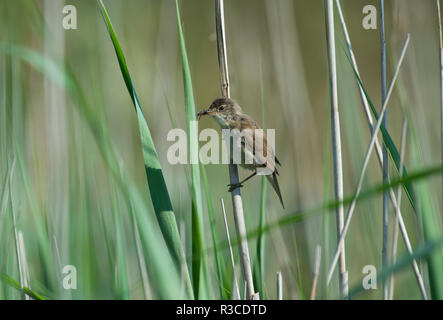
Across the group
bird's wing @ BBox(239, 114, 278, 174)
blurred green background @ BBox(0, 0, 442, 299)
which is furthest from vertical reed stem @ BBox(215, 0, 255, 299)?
bird's wing @ BBox(239, 114, 278, 174)

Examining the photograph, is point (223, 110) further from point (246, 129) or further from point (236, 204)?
point (236, 204)

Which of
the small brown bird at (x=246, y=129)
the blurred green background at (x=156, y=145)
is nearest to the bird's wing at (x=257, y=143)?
the small brown bird at (x=246, y=129)

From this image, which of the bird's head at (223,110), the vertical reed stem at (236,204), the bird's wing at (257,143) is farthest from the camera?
the bird's wing at (257,143)

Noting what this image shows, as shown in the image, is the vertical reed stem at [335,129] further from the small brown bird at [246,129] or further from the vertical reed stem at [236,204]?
the small brown bird at [246,129]

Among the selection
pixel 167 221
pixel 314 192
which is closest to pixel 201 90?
pixel 314 192

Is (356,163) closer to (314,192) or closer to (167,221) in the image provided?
(167,221)

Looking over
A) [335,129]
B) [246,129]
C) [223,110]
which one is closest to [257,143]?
[246,129]

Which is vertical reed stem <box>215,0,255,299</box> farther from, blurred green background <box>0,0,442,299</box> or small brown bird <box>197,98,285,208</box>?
small brown bird <box>197,98,285,208</box>
